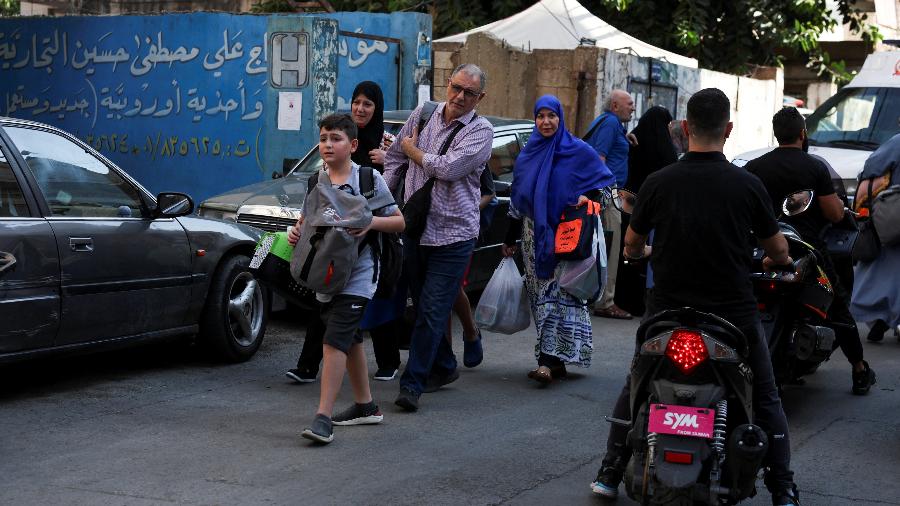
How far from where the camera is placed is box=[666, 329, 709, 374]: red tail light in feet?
15.1

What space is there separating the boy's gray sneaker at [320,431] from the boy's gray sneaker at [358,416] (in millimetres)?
408

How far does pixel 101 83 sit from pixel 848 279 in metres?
11.8

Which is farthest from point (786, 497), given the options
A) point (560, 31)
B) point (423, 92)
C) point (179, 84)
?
point (560, 31)

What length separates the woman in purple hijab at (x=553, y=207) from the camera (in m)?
7.87

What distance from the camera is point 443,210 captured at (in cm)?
709

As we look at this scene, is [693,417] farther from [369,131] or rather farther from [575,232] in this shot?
[369,131]

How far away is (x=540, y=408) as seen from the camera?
7.20 metres

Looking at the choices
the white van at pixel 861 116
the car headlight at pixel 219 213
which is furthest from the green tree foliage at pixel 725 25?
the car headlight at pixel 219 213

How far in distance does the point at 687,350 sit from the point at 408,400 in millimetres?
2588

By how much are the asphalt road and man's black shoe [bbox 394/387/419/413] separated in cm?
6

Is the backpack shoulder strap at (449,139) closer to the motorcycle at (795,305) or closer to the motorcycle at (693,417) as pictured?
the motorcycle at (795,305)

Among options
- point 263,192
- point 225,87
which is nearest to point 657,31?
point 225,87

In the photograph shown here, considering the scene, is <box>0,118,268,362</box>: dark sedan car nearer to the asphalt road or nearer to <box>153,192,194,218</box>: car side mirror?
<box>153,192,194,218</box>: car side mirror

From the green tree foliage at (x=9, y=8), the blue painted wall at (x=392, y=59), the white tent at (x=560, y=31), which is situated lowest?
the blue painted wall at (x=392, y=59)
